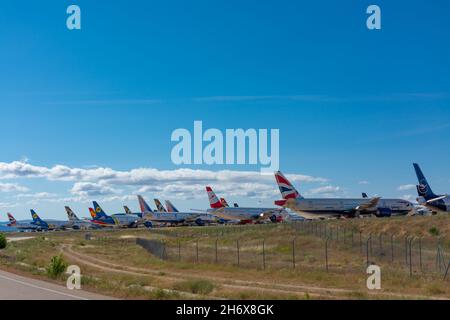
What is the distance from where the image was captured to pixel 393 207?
3693 inches

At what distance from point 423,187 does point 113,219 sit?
3043 inches

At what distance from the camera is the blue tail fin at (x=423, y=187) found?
8056 centimetres

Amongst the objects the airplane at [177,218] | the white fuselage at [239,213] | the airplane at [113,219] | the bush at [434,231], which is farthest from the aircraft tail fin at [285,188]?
the airplane at [113,219]

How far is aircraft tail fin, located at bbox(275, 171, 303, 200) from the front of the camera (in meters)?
89.0

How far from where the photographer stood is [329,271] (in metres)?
31.3

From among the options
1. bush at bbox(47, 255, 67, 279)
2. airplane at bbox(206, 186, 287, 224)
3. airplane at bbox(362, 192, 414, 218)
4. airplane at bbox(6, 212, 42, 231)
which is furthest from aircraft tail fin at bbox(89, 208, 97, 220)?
bush at bbox(47, 255, 67, 279)

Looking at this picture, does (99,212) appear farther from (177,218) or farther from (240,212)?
(240,212)

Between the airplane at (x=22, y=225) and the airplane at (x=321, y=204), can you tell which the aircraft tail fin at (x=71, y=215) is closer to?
the airplane at (x=22, y=225)

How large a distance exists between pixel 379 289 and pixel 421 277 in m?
4.56

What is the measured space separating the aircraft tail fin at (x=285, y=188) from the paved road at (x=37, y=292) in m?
66.4

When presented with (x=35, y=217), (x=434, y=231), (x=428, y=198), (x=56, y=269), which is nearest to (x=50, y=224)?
(x=35, y=217)

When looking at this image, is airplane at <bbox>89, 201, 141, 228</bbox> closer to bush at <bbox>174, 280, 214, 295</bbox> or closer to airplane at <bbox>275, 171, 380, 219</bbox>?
airplane at <bbox>275, 171, 380, 219</bbox>

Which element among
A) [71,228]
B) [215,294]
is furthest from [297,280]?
[71,228]
